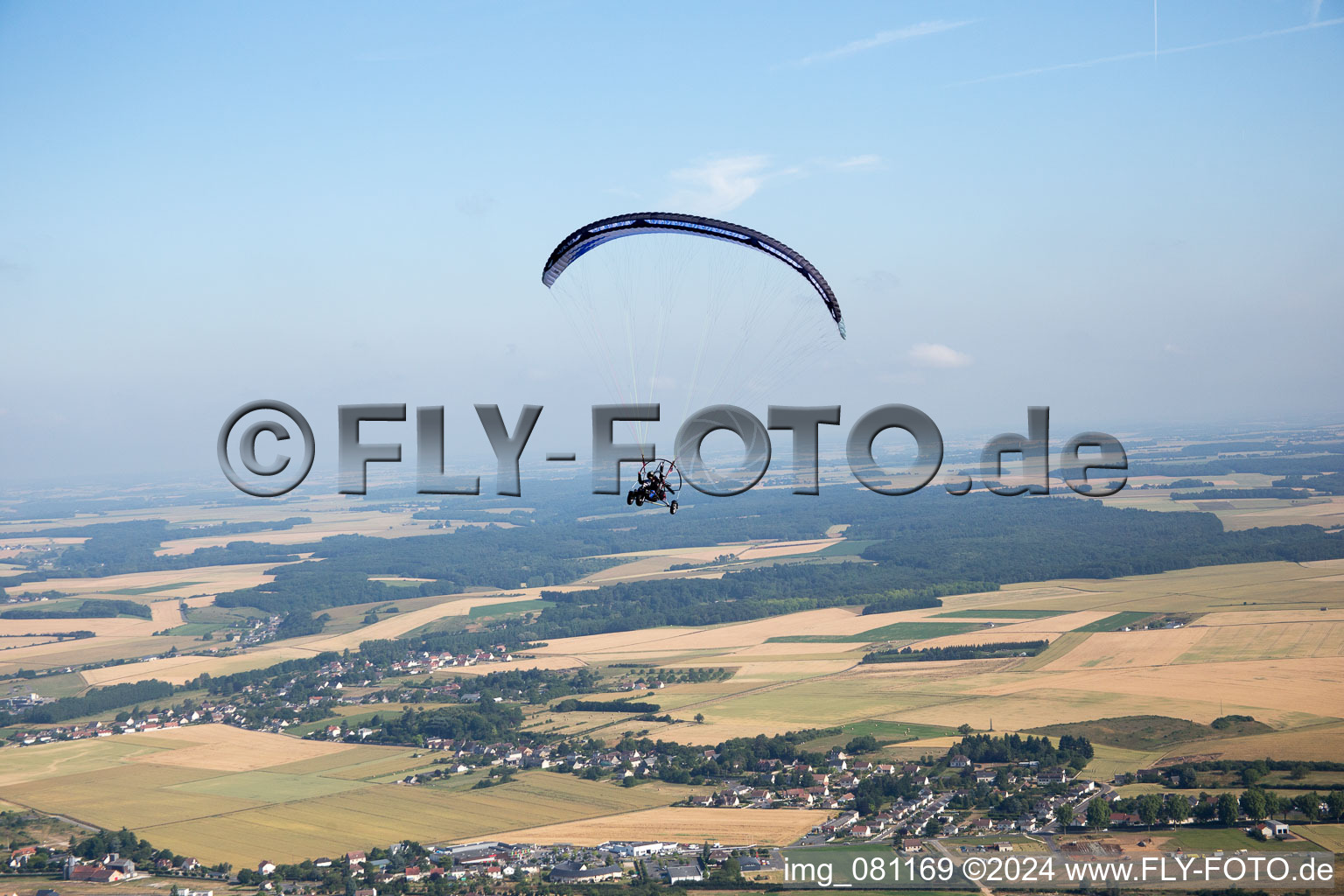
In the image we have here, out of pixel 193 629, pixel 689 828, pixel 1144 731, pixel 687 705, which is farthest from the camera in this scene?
pixel 193 629

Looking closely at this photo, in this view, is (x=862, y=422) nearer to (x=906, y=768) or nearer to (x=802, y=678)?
(x=906, y=768)

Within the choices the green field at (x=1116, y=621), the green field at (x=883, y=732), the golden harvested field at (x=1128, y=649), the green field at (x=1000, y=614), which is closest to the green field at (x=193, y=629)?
the green field at (x=883, y=732)

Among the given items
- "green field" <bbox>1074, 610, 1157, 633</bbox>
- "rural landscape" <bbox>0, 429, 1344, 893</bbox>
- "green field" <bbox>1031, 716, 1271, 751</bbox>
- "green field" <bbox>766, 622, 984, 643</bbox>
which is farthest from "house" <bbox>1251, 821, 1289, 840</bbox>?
"green field" <bbox>766, 622, 984, 643</bbox>

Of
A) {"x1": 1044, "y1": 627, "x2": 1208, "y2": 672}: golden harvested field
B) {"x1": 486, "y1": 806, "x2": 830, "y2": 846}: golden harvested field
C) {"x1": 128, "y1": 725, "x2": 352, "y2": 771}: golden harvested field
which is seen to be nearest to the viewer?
{"x1": 486, "y1": 806, "x2": 830, "y2": 846}: golden harvested field

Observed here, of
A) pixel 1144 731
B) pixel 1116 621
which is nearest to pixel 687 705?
pixel 1144 731

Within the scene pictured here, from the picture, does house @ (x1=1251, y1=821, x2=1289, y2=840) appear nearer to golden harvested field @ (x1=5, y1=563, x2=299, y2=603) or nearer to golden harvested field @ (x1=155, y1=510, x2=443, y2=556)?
golden harvested field @ (x1=5, y1=563, x2=299, y2=603)

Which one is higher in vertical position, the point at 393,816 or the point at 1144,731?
the point at 1144,731

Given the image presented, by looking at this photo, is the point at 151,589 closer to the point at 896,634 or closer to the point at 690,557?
the point at 690,557
